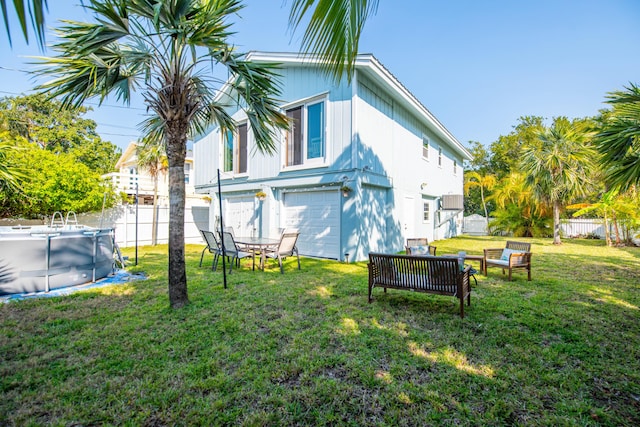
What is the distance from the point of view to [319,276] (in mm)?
7270

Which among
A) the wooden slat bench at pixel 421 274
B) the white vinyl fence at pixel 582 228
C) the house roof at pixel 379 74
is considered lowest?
the wooden slat bench at pixel 421 274

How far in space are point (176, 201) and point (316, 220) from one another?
5802 mm

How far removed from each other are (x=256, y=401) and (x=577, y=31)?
7476mm

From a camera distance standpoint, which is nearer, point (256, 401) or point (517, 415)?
point (517, 415)

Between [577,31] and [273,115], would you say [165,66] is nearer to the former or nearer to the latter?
[273,115]

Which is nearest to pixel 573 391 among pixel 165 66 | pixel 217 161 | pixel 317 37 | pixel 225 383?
pixel 225 383

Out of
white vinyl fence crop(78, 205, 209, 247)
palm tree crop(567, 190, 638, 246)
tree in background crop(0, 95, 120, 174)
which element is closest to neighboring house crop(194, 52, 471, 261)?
white vinyl fence crop(78, 205, 209, 247)

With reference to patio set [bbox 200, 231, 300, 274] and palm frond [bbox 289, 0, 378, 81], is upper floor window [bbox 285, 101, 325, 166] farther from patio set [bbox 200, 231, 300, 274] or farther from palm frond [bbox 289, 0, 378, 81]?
palm frond [bbox 289, 0, 378, 81]

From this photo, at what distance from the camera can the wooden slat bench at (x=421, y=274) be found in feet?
14.3

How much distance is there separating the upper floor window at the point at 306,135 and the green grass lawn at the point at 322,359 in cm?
574

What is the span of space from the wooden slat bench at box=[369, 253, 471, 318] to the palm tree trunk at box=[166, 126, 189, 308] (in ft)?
10.6

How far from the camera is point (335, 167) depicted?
9.40m

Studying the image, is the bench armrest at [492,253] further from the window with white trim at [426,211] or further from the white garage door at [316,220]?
the window with white trim at [426,211]

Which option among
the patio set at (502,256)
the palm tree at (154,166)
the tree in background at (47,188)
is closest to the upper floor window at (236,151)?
the palm tree at (154,166)
